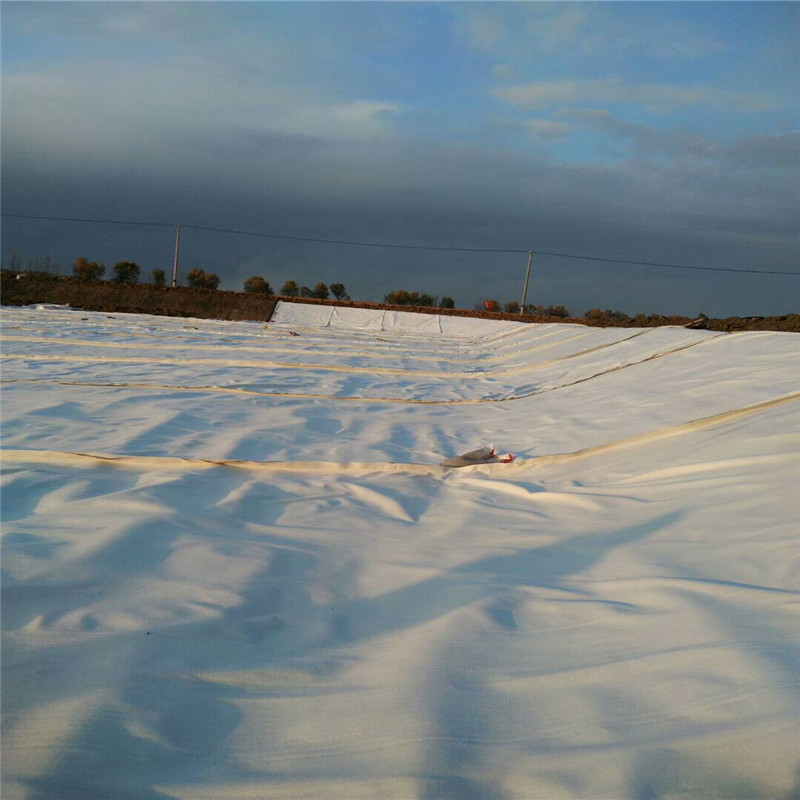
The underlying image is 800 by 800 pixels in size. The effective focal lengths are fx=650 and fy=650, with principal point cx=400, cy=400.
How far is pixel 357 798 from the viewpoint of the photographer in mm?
885

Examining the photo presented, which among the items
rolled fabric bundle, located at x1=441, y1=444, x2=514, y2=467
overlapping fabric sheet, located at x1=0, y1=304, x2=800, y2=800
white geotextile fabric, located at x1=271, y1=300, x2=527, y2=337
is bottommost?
overlapping fabric sheet, located at x1=0, y1=304, x2=800, y2=800

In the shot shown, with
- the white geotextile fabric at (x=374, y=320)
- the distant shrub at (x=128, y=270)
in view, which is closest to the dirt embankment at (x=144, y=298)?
the white geotextile fabric at (x=374, y=320)

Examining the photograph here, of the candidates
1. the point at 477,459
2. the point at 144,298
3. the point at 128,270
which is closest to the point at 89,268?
the point at 128,270

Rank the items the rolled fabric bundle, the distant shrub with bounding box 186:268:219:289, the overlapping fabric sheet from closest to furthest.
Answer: the overlapping fabric sheet < the rolled fabric bundle < the distant shrub with bounding box 186:268:219:289

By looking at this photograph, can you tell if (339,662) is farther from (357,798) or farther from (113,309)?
(113,309)

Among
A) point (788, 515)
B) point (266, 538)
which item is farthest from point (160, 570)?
point (788, 515)

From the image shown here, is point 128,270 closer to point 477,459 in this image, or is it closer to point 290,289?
point 290,289

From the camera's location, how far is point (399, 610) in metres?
1.41

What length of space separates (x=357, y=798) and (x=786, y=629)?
0.84 m

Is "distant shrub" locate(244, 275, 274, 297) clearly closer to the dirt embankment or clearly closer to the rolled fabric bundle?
the dirt embankment

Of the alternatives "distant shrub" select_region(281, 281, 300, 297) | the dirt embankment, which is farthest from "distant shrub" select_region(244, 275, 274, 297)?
the dirt embankment

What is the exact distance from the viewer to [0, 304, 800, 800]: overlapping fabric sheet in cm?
93

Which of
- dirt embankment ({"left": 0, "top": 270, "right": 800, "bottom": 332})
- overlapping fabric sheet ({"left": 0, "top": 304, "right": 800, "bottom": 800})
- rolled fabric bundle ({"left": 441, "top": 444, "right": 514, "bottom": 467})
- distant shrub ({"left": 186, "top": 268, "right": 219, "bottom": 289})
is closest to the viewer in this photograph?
overlapping fabric sheet ({"left": 0, "top": 304, "right": 800, "bottom": 800})

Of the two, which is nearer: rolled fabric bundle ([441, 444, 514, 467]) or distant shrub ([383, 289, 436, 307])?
rolled fabric bundle ([441, 444, 514, 467])
